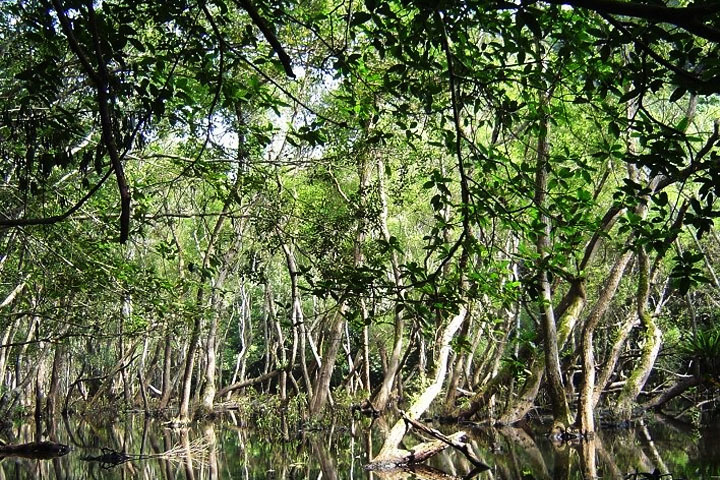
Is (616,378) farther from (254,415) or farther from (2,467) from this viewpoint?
(2,467)

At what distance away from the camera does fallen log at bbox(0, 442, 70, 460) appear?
633 inches

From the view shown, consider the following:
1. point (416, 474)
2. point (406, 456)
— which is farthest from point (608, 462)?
point (406, 456)

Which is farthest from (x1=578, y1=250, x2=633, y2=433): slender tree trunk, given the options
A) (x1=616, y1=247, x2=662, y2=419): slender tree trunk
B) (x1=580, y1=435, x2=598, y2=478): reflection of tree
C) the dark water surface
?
(x1=616, y1=247, x2=662, y2=419): slender tree trunk

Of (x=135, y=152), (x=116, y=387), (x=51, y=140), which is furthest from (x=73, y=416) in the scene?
(x=51, y=140)

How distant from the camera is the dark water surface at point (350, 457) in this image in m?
11.5

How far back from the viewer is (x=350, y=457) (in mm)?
14508

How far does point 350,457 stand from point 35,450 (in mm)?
7119

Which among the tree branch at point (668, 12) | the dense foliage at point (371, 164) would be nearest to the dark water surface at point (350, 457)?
the dense foliage at point (371, 164)

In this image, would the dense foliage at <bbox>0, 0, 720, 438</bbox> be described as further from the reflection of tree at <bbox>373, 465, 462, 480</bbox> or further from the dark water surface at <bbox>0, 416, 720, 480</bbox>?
the reflection of tree at <bbox>373, 465, 462, 480</bbox>

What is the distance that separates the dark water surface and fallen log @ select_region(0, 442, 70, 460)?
157mm

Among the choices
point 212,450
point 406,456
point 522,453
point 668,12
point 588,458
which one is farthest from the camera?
point 212,450

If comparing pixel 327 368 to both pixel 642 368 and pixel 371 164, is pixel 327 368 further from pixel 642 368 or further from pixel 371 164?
pixel 642 368

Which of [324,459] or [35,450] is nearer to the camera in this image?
[324,459]

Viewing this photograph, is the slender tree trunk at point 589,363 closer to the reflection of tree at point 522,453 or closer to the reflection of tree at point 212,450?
the reflection of tree at point 522,453
